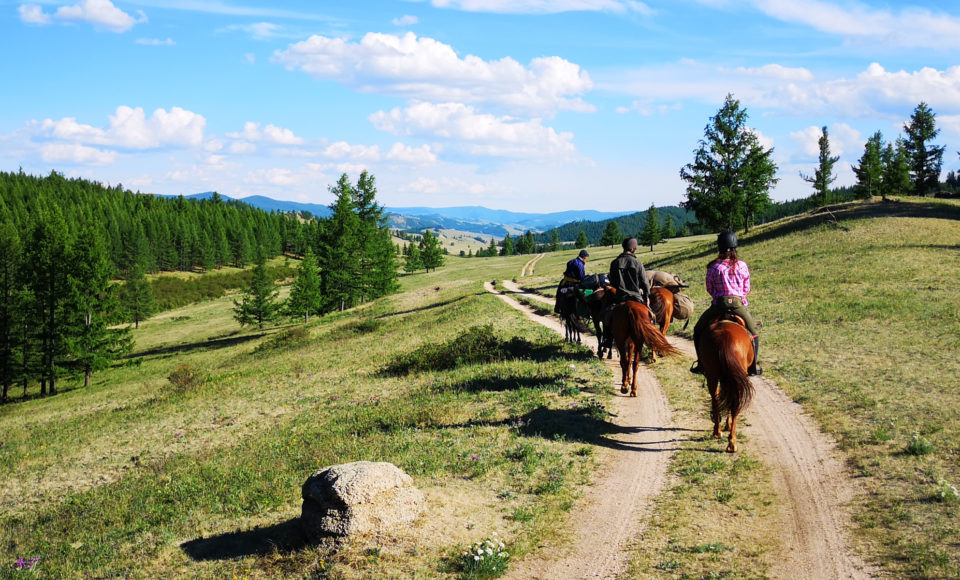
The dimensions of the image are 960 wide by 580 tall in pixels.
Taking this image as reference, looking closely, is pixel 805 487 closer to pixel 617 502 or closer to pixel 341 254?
pixel 617 502

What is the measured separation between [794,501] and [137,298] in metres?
92.2

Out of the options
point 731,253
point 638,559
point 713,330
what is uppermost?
point 731,253

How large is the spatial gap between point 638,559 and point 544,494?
2.21 meters

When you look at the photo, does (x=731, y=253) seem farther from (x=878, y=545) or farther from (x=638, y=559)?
(x=638, y=559)

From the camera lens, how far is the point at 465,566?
722 cm

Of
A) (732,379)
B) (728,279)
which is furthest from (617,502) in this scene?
(728,279)

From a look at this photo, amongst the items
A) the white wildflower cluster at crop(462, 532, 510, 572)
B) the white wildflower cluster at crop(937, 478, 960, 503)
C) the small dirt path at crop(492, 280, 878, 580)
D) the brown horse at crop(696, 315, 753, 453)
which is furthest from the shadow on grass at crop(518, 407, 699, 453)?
the white wildflower cluster at crop(462, 532, 510, 572)

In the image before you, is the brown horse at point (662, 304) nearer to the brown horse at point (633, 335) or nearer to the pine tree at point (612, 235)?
the brown horse at point (633, 335)

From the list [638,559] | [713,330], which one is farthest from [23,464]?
[713,330]

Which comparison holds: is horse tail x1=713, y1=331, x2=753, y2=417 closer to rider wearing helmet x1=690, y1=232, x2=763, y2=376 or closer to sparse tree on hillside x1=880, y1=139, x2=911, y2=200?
rider wearing helmet x1=690, y1=232, x2=763, y2=376

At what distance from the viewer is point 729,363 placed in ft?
33.2

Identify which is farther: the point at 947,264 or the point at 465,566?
Answer: the point at 947,264

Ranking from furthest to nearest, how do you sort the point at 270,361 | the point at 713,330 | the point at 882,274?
the point at 270,361 < the point at 882,274 < the point at 713,330

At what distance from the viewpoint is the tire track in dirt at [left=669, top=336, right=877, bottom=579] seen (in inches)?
278
